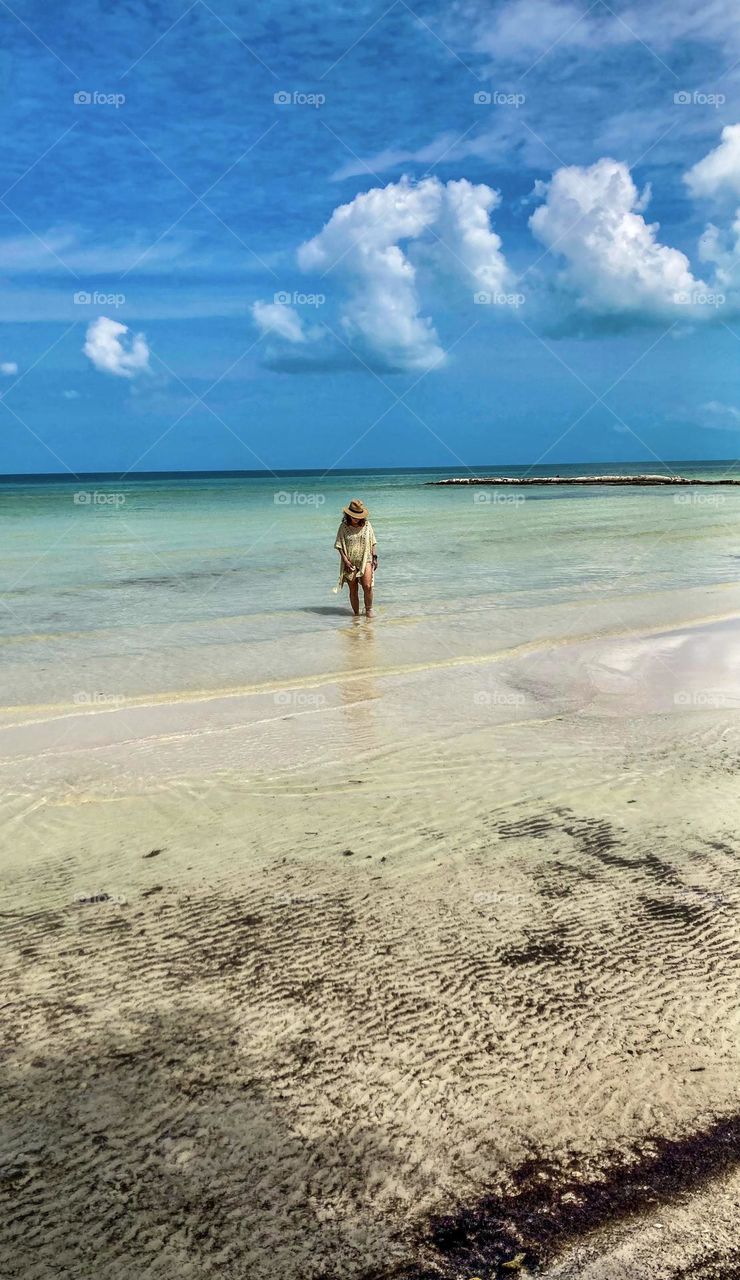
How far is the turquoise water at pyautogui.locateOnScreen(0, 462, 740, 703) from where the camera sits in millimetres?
10844

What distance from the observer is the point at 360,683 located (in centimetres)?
896

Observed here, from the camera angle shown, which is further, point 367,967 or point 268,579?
point 268,579

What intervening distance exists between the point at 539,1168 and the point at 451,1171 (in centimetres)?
25

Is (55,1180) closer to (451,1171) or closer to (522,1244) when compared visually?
(451,1171)

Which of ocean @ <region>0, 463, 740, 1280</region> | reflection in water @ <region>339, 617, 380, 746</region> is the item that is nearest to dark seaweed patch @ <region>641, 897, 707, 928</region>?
ocean @ <region>0, 463, 740, 1280</region>

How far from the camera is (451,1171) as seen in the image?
2.51m

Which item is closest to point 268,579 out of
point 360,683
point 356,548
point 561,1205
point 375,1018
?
point 356,548

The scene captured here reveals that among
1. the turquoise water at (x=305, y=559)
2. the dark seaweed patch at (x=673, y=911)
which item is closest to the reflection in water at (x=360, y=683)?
the turquoise water at (x=305, y=559)

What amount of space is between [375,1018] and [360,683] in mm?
5822

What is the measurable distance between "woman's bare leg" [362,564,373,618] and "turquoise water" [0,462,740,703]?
14.6 inches

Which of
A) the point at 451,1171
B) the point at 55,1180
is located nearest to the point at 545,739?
the point at 451,1171

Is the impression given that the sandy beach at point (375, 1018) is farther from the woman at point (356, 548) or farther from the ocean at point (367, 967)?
the woman at point (356, 548)

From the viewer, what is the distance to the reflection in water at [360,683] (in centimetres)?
731

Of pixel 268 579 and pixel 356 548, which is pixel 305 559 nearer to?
pixel 268 579
